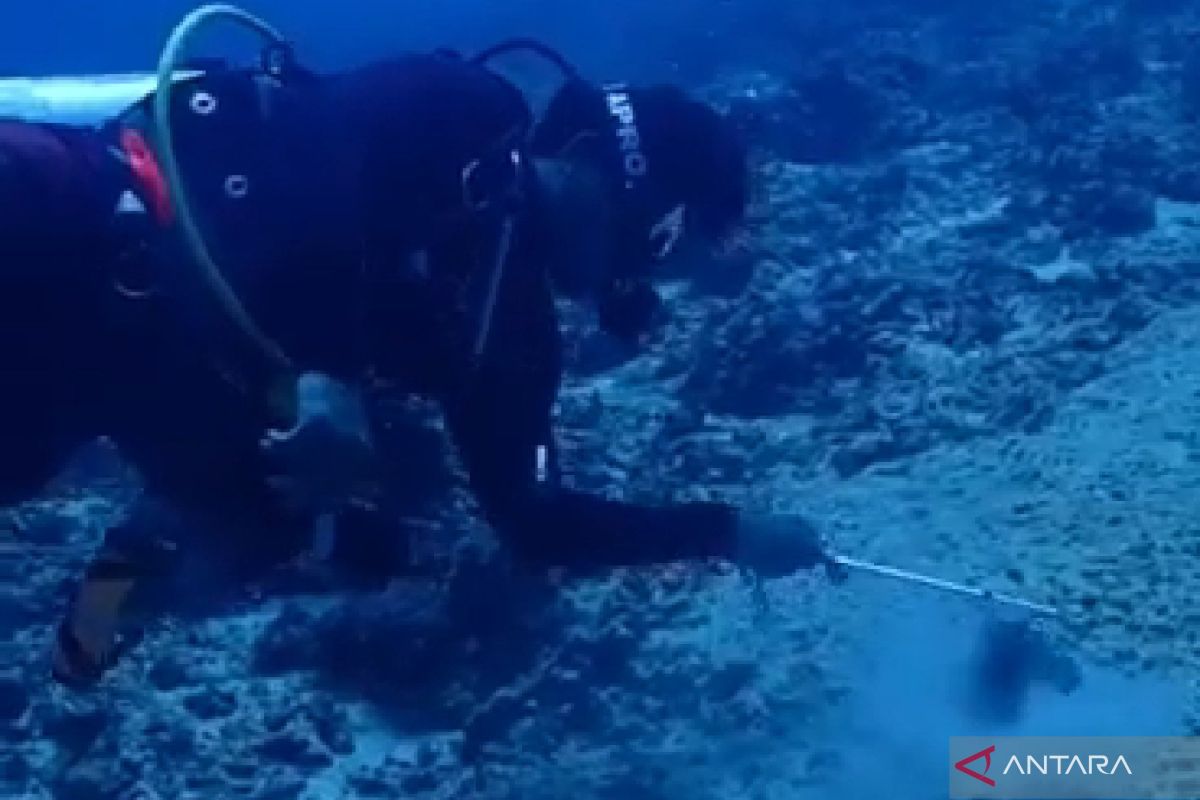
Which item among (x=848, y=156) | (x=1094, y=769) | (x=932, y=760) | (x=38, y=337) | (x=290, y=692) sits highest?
(x=38, y=337)

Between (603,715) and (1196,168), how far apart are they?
18.1ft

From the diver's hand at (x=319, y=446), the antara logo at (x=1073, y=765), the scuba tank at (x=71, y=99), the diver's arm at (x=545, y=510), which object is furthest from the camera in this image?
the antara logo at (x=1073, y=765)

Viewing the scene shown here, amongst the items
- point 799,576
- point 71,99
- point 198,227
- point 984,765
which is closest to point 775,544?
point 984,765

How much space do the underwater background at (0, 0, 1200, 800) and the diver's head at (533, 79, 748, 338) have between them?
1.86m

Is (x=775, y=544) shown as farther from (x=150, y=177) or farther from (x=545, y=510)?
(x=150, y=177)

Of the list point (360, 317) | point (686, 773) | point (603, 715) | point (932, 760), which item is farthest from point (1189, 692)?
point (360, 317)

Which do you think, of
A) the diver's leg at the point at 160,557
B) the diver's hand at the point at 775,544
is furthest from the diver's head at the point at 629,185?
the diver's leg at the point at 160,557

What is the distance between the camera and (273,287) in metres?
2.28

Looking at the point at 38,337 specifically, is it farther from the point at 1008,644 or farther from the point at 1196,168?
the point at 1196,168

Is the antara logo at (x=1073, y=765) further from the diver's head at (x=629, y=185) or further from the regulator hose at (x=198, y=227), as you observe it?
the regulator hose at (x=198, y=227)

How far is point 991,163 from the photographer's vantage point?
8.10 metres

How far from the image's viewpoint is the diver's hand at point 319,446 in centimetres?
234

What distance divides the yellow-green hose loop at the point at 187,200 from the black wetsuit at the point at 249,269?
1.3 inches

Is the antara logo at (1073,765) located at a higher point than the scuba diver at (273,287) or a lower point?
lower
